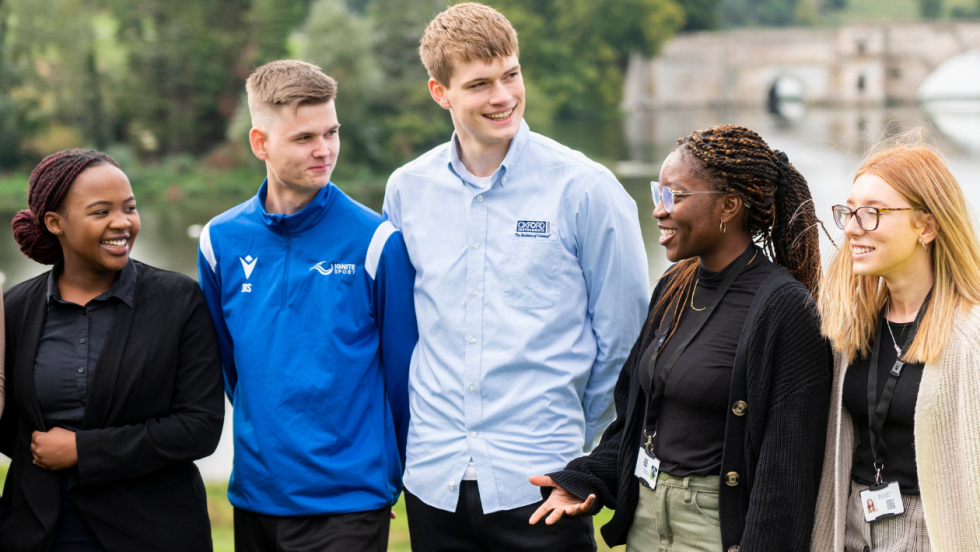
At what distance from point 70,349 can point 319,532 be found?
93 centimetres

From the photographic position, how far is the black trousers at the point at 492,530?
287 cm

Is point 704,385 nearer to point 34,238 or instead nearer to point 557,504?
point 557,504

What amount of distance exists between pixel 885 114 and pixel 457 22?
54.3 meters

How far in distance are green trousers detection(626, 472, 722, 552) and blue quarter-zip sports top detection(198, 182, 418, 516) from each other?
0.91 metres

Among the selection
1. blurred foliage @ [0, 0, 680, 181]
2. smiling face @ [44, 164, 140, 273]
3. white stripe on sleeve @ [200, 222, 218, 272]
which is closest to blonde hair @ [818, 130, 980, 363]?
white stripe on sleeve @ [200, 222, 218, 272]

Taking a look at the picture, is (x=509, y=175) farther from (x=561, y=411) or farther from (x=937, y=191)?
(x=937, y=191)

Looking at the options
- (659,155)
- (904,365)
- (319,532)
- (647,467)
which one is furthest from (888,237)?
(659,155)

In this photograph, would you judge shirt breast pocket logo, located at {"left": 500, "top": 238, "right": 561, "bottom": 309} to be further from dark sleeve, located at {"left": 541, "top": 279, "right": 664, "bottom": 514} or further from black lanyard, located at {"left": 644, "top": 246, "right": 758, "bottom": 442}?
black lanyard, located at {"left": 644, "top": 246, "right": 758, "bottom": 442}

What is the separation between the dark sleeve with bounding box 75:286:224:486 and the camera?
2715mm

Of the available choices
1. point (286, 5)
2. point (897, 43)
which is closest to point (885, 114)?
point (897, 43)

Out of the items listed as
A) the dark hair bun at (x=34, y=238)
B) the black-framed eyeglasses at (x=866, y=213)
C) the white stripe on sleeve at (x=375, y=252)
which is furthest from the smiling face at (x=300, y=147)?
the black-framed eyeglasses at (x=866, y=213)

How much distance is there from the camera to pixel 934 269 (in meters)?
2.41

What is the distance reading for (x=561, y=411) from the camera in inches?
115

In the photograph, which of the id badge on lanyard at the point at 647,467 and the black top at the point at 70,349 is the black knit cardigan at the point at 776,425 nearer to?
the id badge on lanyard at the point at 647,467
